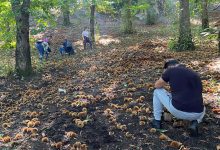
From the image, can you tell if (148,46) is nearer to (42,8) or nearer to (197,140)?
A: (42,8)

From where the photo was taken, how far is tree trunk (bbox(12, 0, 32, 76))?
14094mm

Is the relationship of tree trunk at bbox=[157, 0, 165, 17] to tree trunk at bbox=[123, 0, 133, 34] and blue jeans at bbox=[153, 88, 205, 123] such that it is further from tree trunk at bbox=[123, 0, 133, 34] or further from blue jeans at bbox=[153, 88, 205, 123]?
blue jeans at bbox=[153, 88, 205, 123]

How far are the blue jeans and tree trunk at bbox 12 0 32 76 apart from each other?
28.0ft

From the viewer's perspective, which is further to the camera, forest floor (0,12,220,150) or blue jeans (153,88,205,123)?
forest floor (0,12,220,150)

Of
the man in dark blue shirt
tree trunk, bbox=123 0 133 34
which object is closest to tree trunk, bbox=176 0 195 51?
the man in dark blue shirt

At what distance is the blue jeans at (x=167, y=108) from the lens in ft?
Answer: 22.1

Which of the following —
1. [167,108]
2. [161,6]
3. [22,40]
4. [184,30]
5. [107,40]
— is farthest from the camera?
[161,6]

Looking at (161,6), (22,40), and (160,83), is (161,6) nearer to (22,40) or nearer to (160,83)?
(22,40)

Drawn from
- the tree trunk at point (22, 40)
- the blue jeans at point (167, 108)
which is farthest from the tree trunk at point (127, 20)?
the blue jeans at point (167, 108)

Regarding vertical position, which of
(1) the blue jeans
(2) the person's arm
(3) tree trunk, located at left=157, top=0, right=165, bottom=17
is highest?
(3) tree trunk, located at left=157, top=0, right=165, bottom=17

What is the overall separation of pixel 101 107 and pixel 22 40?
7.14 metres

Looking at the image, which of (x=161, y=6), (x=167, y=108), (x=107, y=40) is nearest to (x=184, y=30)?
(x=167, y=108)

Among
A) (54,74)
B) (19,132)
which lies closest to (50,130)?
(19,132)

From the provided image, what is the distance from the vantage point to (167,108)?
6.89 metres
